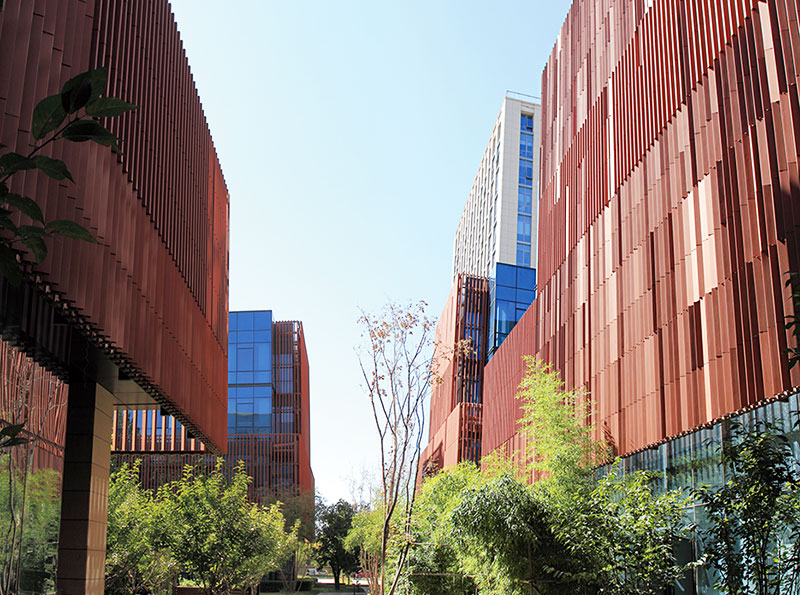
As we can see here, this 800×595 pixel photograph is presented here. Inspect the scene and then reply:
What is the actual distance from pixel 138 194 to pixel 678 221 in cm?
736

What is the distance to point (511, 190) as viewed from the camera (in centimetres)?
5431

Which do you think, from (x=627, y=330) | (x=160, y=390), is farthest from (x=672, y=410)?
Result: (x=160, y=390)

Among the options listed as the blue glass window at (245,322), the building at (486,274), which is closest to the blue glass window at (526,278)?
the building at (486,274)

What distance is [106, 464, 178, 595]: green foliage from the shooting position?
55.6 feet

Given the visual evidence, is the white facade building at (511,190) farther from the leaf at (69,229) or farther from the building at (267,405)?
the leaf at (69,229)

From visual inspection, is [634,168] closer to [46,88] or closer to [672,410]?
[672,410]

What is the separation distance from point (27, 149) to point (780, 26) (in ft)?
25.6

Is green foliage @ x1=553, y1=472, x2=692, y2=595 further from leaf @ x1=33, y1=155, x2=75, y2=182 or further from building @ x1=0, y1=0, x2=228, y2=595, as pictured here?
leaf @ x1=33, y1=155, x2=75, y2=182

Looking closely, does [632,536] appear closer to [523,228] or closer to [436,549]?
[436,549]

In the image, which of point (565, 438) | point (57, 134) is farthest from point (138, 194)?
point (57, 134)

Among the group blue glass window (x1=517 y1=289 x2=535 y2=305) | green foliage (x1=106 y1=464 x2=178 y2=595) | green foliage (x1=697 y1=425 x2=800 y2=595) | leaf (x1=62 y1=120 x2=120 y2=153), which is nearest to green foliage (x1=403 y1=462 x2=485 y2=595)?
green foliage (x1=106 y1=464 x2=178 y2=595)

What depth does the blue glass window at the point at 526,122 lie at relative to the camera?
56688 millimetres

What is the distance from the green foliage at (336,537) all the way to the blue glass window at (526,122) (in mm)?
28868

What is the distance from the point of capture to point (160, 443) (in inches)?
716
